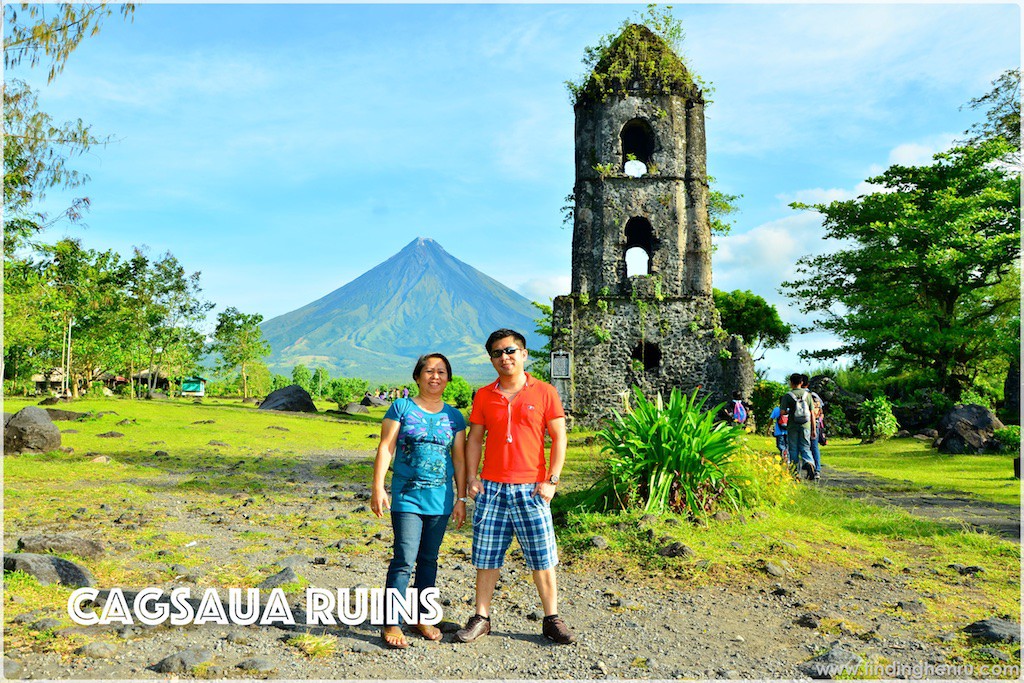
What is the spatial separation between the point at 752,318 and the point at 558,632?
37.9 metres

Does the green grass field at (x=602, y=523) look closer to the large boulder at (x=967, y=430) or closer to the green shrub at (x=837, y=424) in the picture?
the large boulder at (x=967, y=430)

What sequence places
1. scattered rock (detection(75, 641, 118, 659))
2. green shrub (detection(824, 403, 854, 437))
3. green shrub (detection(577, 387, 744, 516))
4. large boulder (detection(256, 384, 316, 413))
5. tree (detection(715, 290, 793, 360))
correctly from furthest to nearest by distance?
tree (detection(715, 290, 793, 360)) < large boulder (detection(256, 384, 316, 413)) < green shrub (detection(824, 403, 854, 437)) < green shrub (detection(577, 387, 744, 516)) < scattered rock (detection(75, 641, 118, 659))

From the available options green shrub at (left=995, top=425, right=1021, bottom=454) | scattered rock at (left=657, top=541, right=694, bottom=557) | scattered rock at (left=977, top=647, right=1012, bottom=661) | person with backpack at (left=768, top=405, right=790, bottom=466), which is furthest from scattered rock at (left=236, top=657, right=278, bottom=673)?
green shrub at (left=995, top=425, right=1021, bottom=454)

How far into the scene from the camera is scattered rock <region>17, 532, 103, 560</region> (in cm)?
532

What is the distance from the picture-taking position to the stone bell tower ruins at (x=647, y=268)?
19562 mm

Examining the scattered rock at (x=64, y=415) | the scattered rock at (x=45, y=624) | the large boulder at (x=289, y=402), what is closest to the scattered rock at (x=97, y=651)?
the scattered rock at (x=45, y=624)

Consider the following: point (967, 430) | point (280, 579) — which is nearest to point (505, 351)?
point (280, 579)

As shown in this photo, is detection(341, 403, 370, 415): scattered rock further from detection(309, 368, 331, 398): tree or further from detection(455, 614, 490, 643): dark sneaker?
detection(309, 368, 331, 398): tree

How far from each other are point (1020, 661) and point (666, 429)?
3785 mm

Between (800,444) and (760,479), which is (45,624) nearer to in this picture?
(760,479)

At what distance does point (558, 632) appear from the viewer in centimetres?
401

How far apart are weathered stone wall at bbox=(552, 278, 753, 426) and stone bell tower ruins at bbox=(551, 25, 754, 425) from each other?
3 centimetres

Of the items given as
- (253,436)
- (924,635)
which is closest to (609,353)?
(253,436)

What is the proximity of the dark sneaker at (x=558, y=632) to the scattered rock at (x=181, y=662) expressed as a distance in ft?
5.85
